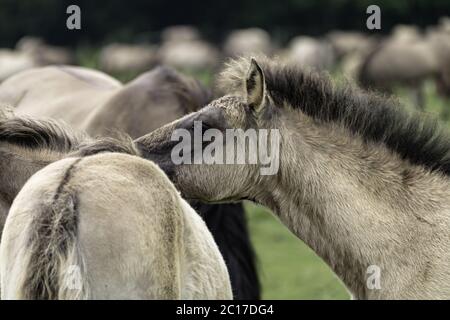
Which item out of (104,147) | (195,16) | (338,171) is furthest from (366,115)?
(195,16)

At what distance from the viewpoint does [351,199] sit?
4.18m

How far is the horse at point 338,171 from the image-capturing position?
162 inches

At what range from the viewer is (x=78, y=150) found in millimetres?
3768

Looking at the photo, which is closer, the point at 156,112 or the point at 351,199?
the point at 351,199

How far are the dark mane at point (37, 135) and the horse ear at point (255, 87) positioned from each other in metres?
0.84

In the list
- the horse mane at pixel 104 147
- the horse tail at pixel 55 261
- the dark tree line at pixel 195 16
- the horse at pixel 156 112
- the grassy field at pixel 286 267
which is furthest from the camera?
the dark tree line at pixel 195 16

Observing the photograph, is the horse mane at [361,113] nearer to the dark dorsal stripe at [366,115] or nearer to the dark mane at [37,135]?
the dark dorsal stripe at [366,115]

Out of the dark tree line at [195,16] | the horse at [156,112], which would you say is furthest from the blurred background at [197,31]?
the horse at [156,112]

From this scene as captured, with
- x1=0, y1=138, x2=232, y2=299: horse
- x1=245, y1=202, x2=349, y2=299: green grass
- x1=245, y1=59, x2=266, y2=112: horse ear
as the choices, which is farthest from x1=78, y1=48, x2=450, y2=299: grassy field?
x1=0, y1=138, x2=232, y2=299: horse

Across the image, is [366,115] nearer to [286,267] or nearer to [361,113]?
[361,113]

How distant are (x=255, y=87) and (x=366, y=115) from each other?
0.56 metres

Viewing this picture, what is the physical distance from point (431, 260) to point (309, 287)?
4.46 meters
